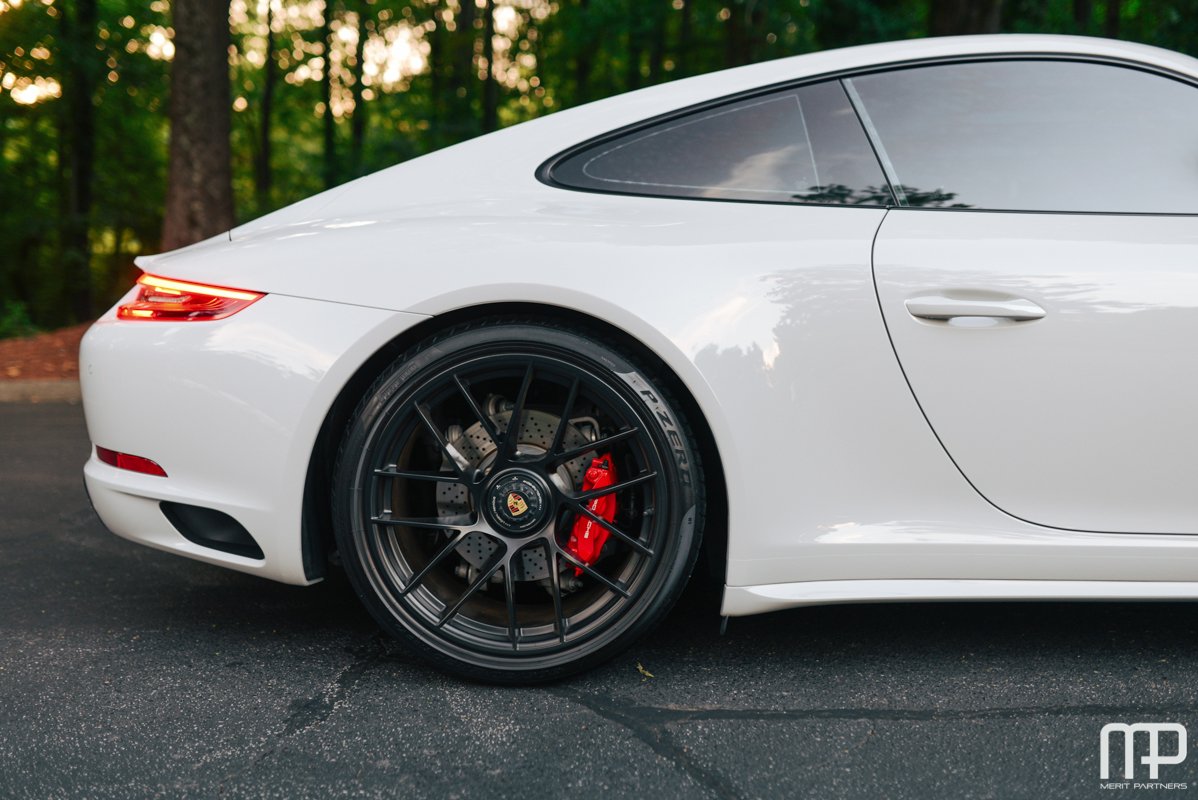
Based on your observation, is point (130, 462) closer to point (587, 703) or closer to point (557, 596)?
point (557, 596)

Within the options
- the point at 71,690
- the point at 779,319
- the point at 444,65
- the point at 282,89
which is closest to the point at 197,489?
the point at 71,690

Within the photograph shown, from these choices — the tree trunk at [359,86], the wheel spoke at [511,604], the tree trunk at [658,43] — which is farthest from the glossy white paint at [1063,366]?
the tree trunk at [359,86]

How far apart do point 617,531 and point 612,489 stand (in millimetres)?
90

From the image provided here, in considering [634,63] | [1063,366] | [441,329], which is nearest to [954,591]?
[1063,366]

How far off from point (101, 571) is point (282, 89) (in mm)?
29941

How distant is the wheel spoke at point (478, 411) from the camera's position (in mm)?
2184

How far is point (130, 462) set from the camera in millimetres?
2328

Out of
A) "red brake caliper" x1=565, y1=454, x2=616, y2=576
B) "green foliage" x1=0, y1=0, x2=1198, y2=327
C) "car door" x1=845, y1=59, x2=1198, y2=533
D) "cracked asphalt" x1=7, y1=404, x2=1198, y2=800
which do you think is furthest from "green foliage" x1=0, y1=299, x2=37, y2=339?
"car door" x1=845, y1=59, x2=1198, y2=533

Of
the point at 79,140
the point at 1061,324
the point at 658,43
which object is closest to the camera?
the point at 1061,324

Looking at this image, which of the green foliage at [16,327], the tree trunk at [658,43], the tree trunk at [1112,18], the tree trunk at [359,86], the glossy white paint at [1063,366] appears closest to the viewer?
the glossy white paint at [1063,366]

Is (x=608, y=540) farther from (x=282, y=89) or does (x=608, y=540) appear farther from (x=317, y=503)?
(x=282, y=89)

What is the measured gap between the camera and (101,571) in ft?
10.1

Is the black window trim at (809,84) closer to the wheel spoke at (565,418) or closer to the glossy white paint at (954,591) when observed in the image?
the wheel spoke at (565,418)

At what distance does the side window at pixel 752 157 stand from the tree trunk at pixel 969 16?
26.4ft
